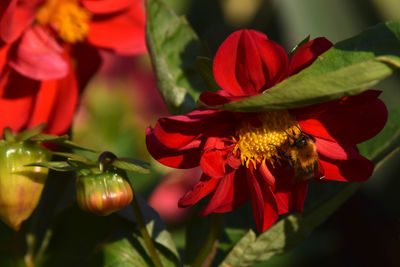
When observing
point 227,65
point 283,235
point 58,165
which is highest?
point 227,65

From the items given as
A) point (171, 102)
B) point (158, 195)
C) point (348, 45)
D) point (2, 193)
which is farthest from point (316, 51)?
point (158, 195)

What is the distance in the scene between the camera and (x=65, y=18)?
95 centimetres

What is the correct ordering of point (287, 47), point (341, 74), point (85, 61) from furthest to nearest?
point (287, 47), point (85, 61), point (341, 74)

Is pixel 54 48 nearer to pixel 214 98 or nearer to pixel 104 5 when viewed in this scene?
pixel 104 5

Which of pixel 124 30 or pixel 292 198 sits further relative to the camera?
pixel 124 30

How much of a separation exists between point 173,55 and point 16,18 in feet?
0.91

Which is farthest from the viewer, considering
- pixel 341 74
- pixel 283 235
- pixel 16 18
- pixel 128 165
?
pixel 16 18

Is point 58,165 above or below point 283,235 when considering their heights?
above

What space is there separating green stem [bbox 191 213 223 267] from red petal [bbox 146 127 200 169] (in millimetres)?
88

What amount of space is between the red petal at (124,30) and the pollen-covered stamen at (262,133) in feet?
1.34

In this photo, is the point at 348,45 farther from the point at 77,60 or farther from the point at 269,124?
the point at 77,60

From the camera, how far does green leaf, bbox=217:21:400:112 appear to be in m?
0.50

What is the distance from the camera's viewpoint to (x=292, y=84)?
51 cm

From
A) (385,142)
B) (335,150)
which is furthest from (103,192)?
(385,142)
